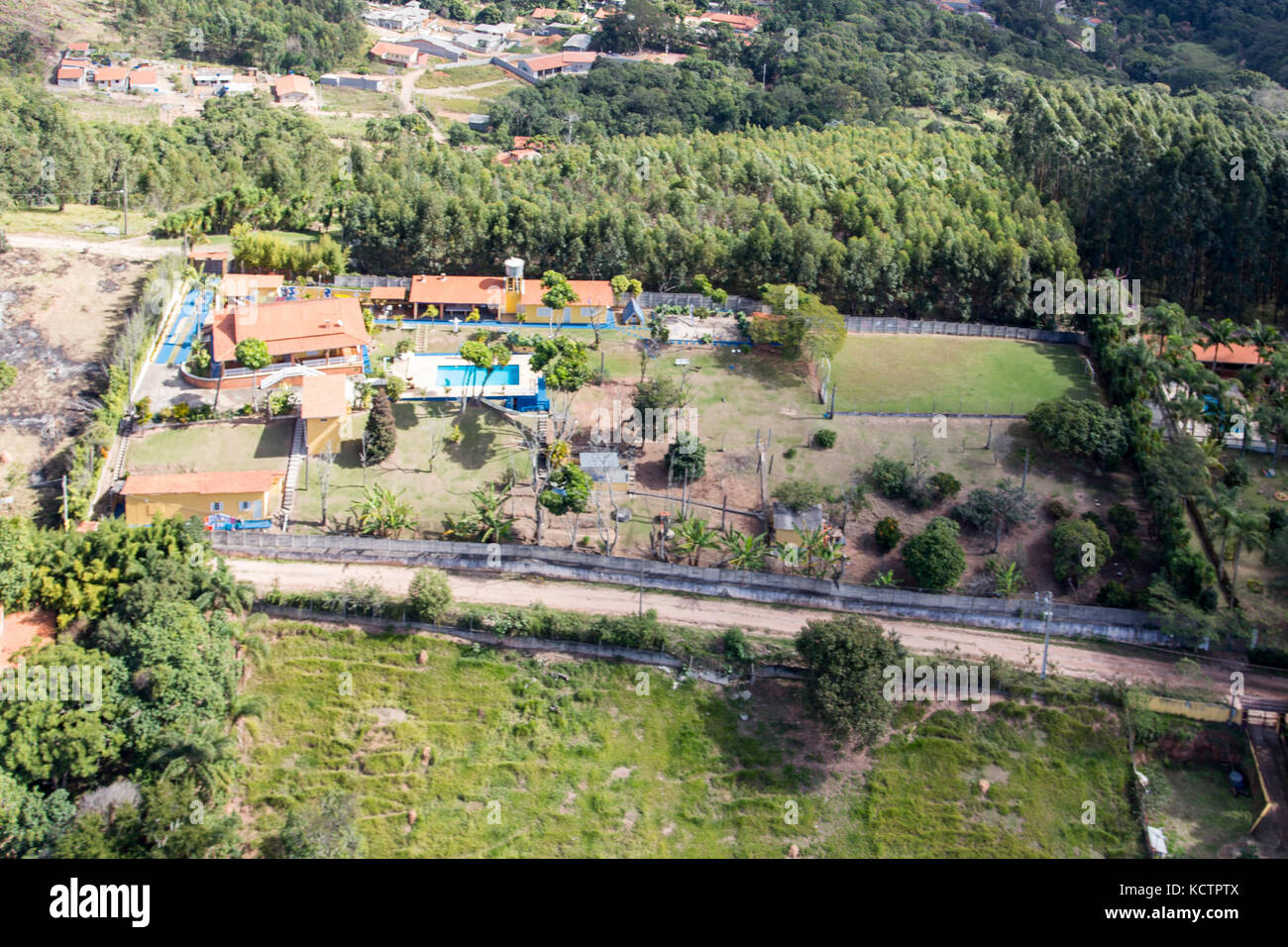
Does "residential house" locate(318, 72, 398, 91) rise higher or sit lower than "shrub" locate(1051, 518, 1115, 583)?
higher

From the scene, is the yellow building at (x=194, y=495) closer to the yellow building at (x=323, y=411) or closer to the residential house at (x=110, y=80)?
the yellow building at (x=323, y=411)

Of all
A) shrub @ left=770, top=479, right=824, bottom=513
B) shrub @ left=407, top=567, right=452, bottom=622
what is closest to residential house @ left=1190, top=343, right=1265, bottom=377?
shrub @ left=770, top=479, right=824, bottom=513

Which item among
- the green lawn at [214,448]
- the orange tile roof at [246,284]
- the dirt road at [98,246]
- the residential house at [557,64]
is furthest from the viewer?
the residential house at [557,64]

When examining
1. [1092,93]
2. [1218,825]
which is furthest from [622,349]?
[1092,93]

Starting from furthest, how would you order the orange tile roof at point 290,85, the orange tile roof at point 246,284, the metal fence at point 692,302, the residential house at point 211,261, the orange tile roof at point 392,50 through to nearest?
the orange tile roof at point 392,50
the orange tile roof at point 290,85
the metal fence at point 692,302
the residential house at point 211,261
the orange tile roof at point 246,284

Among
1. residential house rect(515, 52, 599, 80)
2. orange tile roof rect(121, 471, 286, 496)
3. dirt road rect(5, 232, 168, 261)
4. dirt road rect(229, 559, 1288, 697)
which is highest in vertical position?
residential house rect(515, 52, 599, 80)

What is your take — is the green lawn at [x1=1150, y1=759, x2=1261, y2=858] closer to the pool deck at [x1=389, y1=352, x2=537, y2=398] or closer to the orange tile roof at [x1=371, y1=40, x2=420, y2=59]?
the pool deck at [x1=389, y1=352, x2=537, y2=398]

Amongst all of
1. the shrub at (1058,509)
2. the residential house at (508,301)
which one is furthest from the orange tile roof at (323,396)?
the shrub at (1058,509)

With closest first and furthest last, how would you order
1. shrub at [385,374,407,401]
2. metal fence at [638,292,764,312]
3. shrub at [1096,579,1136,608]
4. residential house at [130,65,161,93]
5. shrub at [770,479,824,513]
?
shrub at [1096,579,1136,608], shrub at [770,479,824,513], shrub at [385,374,407,401], metal fence at [638,292,764,312], residential house at [130,65,161,93]
